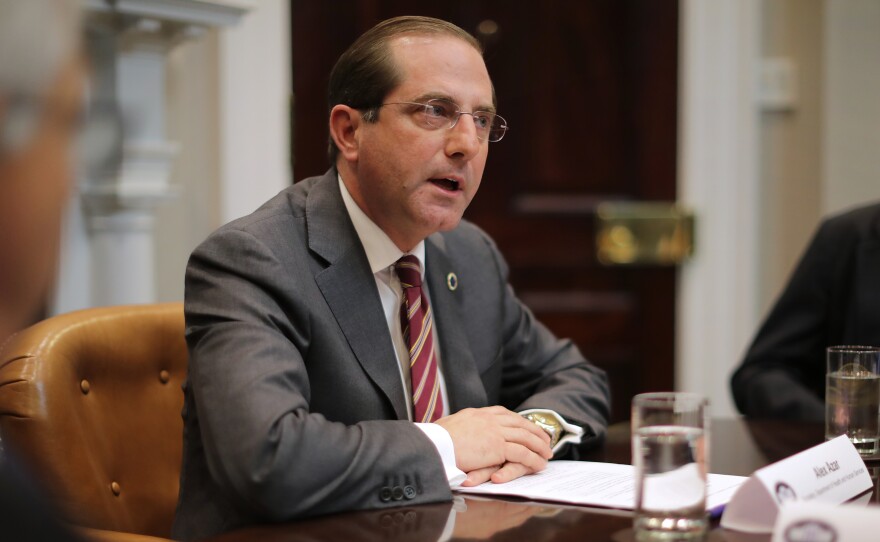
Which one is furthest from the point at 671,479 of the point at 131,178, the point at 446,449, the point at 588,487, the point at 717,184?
the point at 717,184

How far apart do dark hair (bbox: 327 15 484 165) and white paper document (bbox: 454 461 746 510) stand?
0.69 meters

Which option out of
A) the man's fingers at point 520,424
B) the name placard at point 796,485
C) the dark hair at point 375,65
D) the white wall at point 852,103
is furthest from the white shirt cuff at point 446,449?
the white wall at point 852,103

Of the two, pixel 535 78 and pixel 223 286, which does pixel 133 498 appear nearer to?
pixel 223 286

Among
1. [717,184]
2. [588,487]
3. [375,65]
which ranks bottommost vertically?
[588,487]

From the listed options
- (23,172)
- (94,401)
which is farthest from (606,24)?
(23,172)

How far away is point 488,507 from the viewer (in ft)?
4.41

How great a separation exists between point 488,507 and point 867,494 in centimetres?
51

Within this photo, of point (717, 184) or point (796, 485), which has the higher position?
point (717, 184)

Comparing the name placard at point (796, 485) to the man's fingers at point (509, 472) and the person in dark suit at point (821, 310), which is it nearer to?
the man's fingers at point (509, 472)

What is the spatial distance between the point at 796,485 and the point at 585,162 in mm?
2519

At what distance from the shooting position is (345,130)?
1878 millimetres

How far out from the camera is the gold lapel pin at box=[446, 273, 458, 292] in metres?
1.96

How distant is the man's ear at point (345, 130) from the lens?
6.09ft

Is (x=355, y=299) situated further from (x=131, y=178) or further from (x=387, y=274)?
(x=131, y=178)
